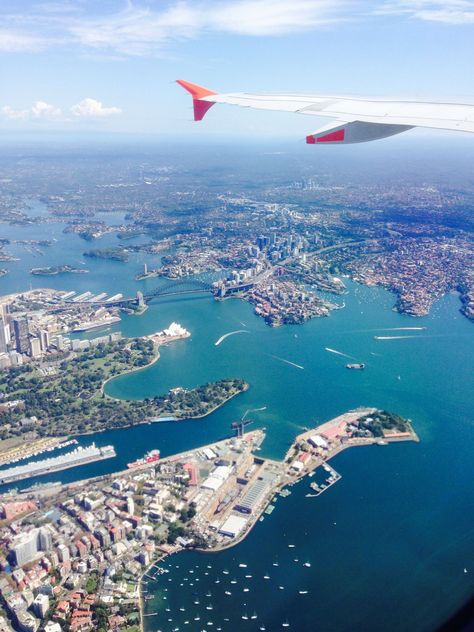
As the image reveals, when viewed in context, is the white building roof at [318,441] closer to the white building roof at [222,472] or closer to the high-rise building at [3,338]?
the white building roof at [222,472]

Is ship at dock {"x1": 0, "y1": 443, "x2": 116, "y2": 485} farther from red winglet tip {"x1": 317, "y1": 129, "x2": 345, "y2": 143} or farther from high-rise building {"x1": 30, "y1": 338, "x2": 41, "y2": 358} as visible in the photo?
red winglet tip {"x1": 317, "y1": 129, "x2": 345, "y2": 143}

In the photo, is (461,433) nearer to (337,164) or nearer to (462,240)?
(462,240)

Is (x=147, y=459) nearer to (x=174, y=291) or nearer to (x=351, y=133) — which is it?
(x=351, y=133)

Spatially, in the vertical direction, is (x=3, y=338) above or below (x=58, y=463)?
above

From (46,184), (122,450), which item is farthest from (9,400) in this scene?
(46,184)

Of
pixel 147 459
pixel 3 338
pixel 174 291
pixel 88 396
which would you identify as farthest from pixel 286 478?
pixel 174 291

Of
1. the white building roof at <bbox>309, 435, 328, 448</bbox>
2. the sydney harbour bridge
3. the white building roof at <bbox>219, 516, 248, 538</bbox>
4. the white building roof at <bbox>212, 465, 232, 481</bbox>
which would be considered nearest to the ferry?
the white building roof at <bbox>212, 465, 232, 481</bbox>
